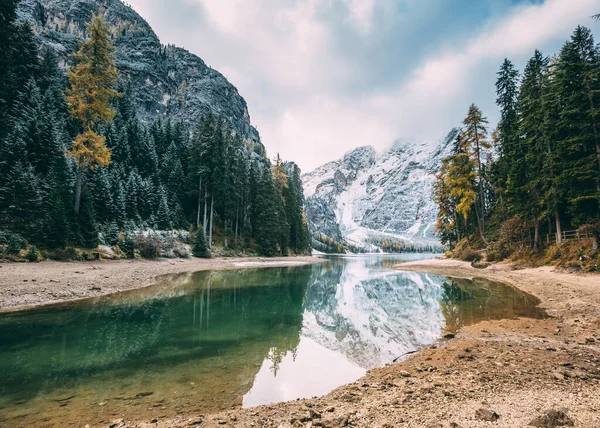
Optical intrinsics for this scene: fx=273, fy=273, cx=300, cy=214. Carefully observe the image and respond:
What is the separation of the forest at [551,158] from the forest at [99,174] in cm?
3748

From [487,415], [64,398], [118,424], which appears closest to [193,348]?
[64,398]

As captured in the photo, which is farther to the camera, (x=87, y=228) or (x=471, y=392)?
(x=87, y=228)

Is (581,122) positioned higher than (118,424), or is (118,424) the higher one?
(581,122)

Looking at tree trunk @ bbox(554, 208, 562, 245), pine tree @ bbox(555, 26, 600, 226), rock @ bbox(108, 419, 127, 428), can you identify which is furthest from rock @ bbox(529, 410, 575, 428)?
tree trunk @ bbox(554, 208, 562, 245)

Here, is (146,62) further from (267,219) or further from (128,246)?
(128,246)

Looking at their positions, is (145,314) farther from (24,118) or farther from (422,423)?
(24,118)

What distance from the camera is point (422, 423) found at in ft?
11.7

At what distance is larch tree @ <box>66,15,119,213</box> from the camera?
26.8 meters

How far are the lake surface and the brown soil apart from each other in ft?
3.03

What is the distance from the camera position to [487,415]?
3.56 m

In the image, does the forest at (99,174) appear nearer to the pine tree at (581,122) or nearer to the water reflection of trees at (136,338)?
the water reflection of trees at (136,338)

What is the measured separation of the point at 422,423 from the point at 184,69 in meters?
164

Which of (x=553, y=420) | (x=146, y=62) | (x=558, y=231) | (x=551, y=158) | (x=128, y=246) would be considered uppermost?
(x=146, y=62)

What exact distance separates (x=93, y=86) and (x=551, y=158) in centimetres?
4367
